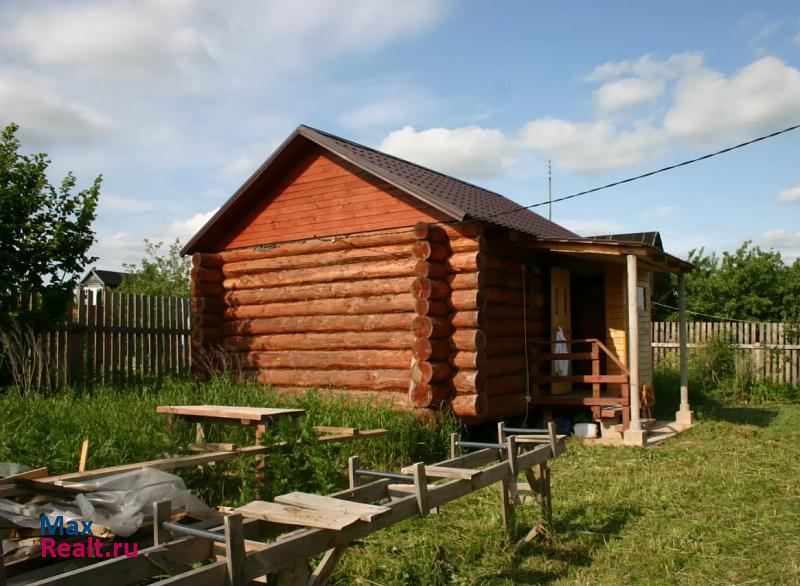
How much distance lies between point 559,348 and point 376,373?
143 inches

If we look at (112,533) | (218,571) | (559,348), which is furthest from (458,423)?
(218,571)

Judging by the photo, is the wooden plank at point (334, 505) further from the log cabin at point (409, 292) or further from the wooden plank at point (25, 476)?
the log cabin at point (409, 292)

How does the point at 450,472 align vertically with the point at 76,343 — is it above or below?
below

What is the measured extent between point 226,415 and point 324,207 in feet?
19.1

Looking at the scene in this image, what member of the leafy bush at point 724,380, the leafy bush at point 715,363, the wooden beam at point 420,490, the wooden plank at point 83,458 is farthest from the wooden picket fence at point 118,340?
the leafy bush at point 715,363

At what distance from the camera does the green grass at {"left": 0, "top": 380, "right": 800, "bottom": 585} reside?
17.4 ft

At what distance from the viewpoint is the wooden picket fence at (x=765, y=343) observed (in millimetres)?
16750

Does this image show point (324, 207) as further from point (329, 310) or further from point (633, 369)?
point (633, 369)

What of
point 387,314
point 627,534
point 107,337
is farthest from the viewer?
point 107,337

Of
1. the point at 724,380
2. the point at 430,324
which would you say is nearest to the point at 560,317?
the point at 430,324

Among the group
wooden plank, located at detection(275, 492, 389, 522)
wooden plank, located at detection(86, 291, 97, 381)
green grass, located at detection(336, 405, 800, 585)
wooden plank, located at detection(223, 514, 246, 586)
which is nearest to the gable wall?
wooden plank, located at detection(86, 291, 97, 381)

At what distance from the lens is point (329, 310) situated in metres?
12.3

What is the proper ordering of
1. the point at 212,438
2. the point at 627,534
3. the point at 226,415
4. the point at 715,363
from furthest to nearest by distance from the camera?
the point at 715,363 < the point at 212,438 < the point at 226,415 < the point at 627,534

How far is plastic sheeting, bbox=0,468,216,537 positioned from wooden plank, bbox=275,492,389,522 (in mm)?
828
